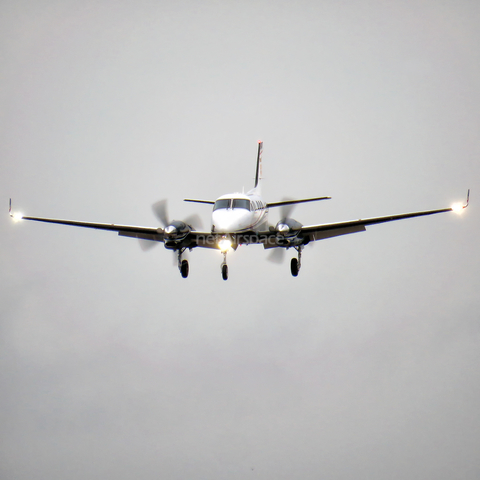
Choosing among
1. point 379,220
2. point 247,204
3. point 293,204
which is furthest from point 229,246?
point 379,220

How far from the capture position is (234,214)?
27250 mm

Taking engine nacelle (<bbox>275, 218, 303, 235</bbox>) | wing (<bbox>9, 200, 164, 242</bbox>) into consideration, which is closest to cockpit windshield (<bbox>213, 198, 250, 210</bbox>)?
engine nacelle (<bbox>275, 218, 303, 235</bbox>)

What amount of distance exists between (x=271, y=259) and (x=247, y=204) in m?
4.57

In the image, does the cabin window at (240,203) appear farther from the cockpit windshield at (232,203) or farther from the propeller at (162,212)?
the propeller at (162,212)

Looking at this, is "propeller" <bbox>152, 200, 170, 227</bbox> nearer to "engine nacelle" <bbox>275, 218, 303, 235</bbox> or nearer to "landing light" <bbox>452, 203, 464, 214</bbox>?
"engine nacelle" <bbox>275, 218, 303, 235</bbox>

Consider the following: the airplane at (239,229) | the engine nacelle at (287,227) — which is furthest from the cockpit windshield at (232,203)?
the engine nacelle at (287,227)

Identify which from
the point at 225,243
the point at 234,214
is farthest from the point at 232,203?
the point at 225,243

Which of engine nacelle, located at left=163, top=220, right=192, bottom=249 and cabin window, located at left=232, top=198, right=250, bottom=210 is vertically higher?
cabin window, located at left=232, top=198, right=250, bottom=210

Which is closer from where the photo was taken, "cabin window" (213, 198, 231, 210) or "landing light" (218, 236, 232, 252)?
"cabin window" (213, 198, 231, 210)

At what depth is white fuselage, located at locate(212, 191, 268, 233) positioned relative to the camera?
88.6 ft

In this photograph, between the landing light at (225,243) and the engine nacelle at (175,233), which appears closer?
the landing light at (225,243)

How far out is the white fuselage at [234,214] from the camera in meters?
27.0

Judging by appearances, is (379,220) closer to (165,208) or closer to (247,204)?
(247,204)

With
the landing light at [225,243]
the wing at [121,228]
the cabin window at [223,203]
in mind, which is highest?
the cabin window at [223,203]
